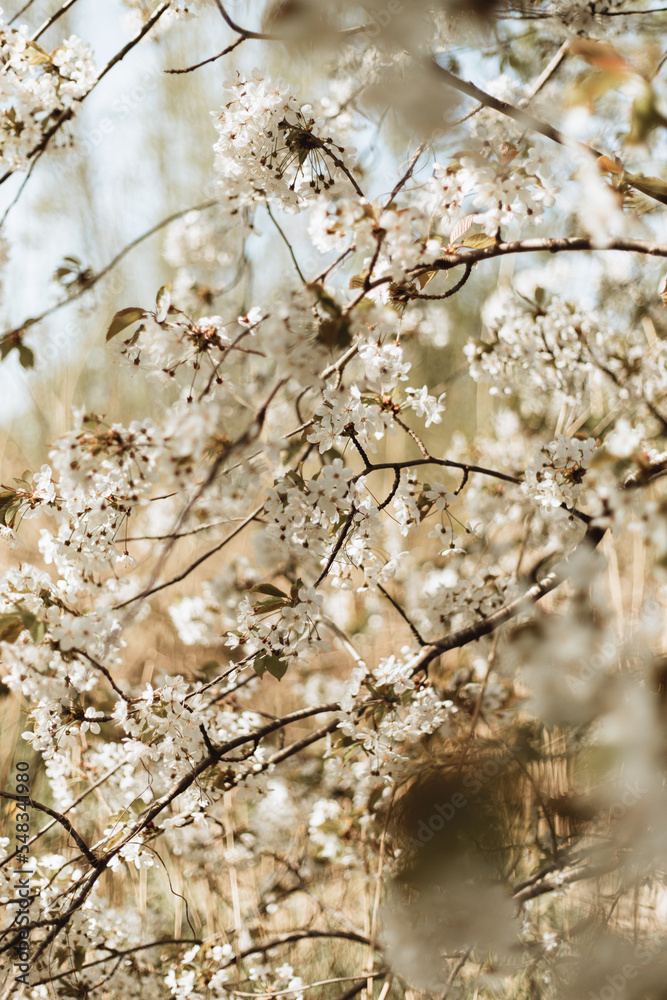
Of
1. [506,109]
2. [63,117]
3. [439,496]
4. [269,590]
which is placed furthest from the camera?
[63,117]

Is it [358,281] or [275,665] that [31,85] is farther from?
[275,665]

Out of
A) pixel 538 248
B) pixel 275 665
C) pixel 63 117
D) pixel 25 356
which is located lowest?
pixel 275 665

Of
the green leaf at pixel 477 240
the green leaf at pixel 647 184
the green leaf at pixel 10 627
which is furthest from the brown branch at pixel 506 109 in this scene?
the green leaf at pixel 10 627

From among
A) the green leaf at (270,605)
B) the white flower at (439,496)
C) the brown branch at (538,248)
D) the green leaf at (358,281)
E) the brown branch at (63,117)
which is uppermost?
the brown branch at (63,117)

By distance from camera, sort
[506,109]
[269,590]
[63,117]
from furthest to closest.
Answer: [63,117] → [269,590] → [506,109]

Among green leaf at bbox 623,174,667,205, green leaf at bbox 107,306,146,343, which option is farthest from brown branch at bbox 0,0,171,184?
green leaf at bbox 623,174,667,205

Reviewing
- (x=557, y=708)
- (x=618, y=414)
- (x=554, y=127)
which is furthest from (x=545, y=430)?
(x=557, y=708)

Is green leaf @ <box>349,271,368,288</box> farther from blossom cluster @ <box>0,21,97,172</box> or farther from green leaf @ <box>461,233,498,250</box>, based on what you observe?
blossom cluster @ <box>0,21,97,172</box>

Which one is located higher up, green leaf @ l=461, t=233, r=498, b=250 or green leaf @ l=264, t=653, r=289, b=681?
green leaf @ l=461, t=233, r=498, b=250

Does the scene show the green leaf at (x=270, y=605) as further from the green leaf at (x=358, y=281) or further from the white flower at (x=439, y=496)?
the green leaf at (x=358, y=281)

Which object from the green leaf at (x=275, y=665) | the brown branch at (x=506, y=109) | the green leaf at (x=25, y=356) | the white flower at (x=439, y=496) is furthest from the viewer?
the green leaf at (x=25, y=356)

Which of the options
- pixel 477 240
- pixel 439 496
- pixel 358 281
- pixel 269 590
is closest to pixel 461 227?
pixel 477 240

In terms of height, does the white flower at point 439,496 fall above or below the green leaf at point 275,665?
above

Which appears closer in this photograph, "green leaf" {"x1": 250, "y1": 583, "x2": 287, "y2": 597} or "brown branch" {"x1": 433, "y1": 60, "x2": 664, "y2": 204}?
"brown branch" {"x1": 433, "y1": 60, "x2": 664, "y2": 204}
